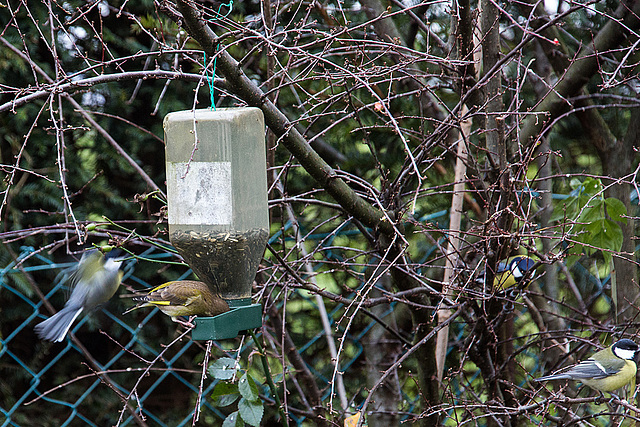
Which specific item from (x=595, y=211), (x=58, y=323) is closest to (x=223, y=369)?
(x=58, y=323)

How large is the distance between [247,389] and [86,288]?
121 centimetres

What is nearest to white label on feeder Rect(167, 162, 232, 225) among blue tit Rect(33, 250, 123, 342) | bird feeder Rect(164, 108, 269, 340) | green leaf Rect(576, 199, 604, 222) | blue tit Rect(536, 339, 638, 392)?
bird feeder Rect(164, 108, 269, 340)

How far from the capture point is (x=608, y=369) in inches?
104

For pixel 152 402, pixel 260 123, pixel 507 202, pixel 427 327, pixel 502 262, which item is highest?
pixel 260 123

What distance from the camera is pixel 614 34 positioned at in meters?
2.62

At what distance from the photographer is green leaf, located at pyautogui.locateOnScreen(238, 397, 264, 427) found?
1.78m

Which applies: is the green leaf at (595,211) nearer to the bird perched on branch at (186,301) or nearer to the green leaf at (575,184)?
the green leaf at (575,184)

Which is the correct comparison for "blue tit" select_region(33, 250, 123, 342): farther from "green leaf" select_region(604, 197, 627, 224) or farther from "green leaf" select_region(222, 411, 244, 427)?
"green leaf" select_region(604, 197, 627, 224)

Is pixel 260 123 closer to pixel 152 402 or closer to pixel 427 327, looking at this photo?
pixel 427 327

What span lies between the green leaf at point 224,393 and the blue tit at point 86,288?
98 cm

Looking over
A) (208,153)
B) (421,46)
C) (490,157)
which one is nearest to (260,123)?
(208,153)

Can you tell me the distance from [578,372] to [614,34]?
1406 mm

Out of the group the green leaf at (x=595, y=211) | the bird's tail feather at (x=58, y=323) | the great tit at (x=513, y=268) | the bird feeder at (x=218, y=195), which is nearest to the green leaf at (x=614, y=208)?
the green leaf at (x=595, y=211)

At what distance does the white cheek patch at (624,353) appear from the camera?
2.53 metres
